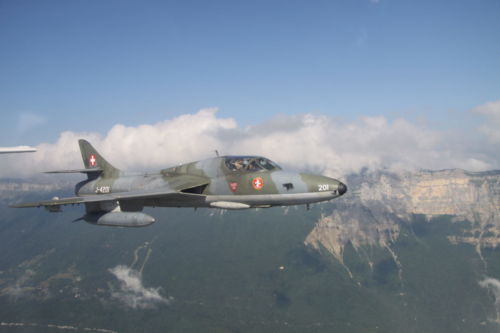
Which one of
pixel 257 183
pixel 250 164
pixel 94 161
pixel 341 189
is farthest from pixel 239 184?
pixel 94 161

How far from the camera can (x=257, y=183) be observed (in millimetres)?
18734

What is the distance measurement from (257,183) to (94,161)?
15.2m

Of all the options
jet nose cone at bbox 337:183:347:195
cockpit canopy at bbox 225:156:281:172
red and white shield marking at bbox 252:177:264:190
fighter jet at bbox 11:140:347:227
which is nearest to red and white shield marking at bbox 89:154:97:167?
fighter jet at bbox 11:140:347:227

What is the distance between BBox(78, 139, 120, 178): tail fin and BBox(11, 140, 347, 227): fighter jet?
4.49 m

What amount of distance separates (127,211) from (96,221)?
1.78 meters

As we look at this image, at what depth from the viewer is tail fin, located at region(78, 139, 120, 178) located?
25.7 meters

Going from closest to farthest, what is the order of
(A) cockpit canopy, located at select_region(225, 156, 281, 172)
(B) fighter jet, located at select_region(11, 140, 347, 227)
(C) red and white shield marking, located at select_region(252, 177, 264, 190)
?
(B) fighter jet, located at select_region(11, 140, 347, 227), (C) red and white shield marking, located at select_region(252, 177, 264, 190), (A) cockpit canopy, located at select_region(225, 156, 281, 172)

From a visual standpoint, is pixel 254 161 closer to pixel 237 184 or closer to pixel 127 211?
pixel 237 184

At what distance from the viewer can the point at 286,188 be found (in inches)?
720

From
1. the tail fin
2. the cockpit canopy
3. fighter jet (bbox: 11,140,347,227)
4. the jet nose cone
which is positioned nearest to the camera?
the jet nose cone

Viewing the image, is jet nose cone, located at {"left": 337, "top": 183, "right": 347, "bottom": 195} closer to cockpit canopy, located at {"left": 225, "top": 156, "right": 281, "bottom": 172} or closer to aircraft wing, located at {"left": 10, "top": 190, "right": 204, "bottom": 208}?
cockpit canopy, located at {"left": 225, "top": 156, "right": 281, "bottom": 172}

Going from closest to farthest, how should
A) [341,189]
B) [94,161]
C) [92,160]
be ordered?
[341,189], [94,161], [92,160]

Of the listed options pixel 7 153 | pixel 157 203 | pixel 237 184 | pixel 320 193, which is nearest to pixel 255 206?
pixel 237 184

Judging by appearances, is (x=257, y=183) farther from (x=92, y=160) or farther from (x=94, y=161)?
(x=92, y=160)
